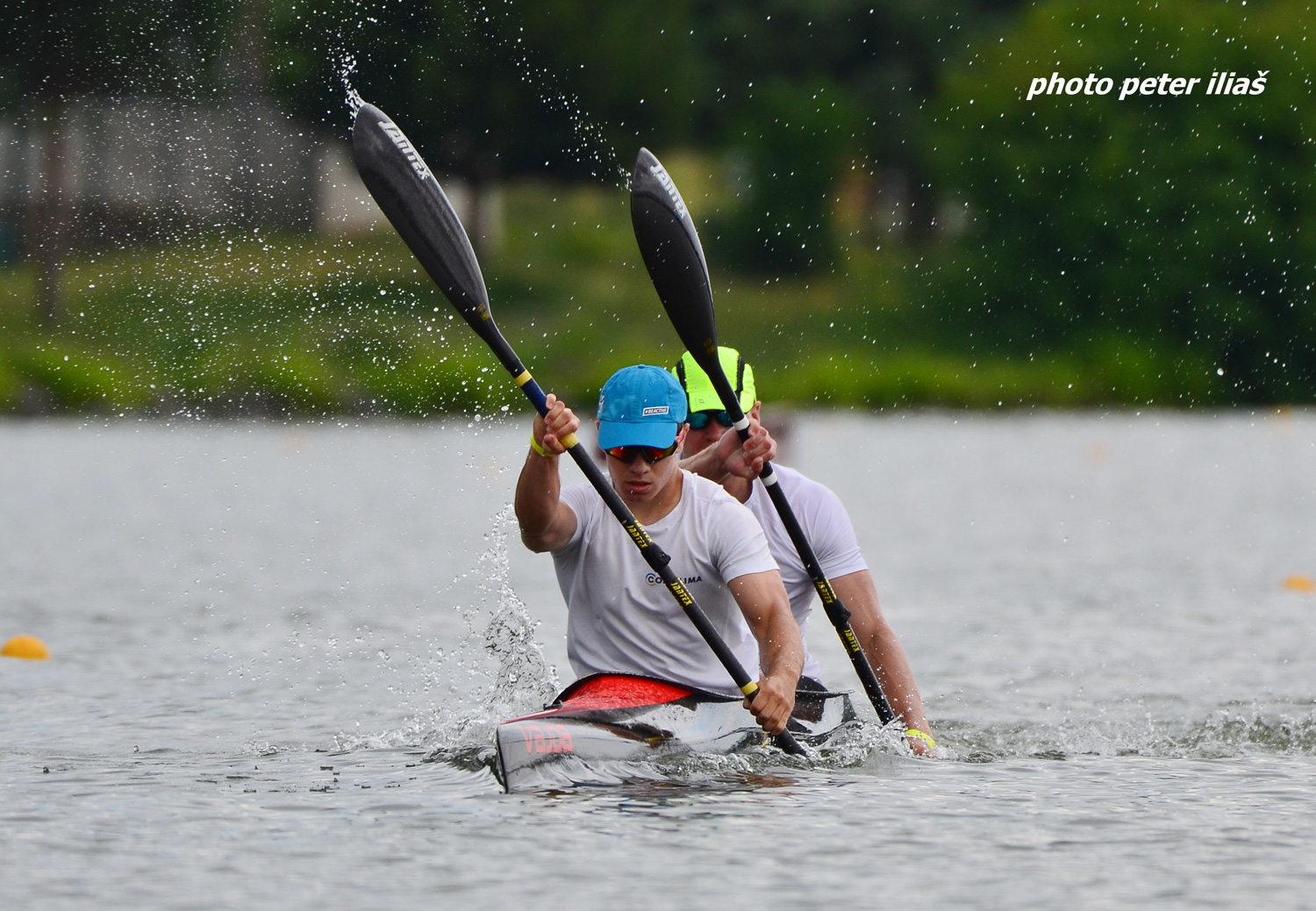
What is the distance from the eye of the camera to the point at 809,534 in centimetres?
696

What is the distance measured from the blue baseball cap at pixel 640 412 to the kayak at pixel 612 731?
83cm

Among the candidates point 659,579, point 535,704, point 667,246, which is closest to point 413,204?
point 667,246

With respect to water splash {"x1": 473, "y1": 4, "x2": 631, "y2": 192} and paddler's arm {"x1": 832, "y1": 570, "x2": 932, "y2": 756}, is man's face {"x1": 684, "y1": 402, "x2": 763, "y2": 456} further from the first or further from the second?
water splash {"x1": 473, "y1": 4, "x2": 631, "y2": 192}

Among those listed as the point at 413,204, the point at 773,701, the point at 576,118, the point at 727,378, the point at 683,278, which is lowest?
the point at 773,701

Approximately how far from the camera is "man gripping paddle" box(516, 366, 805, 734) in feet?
19.6

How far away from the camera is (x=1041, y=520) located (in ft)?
60.1

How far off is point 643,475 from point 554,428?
40 centimetres

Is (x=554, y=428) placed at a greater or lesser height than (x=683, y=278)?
lesser

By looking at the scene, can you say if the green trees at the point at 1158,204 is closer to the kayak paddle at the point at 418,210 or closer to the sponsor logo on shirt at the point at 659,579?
the kayak paddle at the point at 418,210

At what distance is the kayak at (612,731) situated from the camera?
602cm

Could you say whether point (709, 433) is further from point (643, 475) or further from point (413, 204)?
point (413, 204)

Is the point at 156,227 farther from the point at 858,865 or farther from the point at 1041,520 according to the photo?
the point at 858,865

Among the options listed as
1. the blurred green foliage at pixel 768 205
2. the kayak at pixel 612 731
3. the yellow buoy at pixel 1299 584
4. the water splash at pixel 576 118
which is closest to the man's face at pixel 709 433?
the kayak at pixel 612 731

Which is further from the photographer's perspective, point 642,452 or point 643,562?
point 643,562
